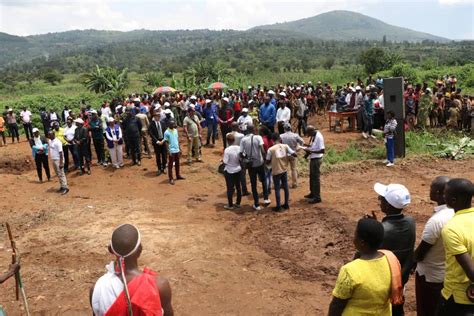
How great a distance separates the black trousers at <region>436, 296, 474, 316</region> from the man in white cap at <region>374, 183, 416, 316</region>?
362mm

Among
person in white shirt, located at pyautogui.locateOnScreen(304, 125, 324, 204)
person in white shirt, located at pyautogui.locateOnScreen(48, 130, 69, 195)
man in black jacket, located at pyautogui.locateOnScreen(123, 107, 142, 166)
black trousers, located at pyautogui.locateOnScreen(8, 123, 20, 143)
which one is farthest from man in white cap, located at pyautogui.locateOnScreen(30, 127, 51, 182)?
black trousers, located at pyautogui.locateOnScreen(8, 123, 20, 143)

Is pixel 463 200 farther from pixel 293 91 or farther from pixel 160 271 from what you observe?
pixel 293 91

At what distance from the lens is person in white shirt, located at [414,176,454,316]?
346 cm

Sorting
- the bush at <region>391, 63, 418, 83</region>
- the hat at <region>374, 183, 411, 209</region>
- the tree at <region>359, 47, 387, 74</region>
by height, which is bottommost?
the hat at <region>374, 183, 411, 209</region>

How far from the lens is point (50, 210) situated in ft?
30.8

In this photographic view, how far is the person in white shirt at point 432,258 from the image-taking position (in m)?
3.46

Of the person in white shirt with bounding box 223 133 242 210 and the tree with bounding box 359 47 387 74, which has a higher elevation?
the tree with bounding box 359 47 387 74

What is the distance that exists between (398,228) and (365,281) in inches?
39.7

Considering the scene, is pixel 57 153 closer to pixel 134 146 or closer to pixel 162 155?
pixel 134 146

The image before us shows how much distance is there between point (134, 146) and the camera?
12.4 metres

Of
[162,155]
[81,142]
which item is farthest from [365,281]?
[81,142]

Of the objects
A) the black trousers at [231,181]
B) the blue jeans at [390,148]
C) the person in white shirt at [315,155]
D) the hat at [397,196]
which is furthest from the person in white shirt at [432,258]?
the blue jeans at [390,148]

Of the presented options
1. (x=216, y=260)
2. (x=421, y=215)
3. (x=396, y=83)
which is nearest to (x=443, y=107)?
(x=396, y=83)

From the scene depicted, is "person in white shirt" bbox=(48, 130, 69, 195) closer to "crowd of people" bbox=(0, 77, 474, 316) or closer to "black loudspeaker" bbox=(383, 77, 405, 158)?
"crowd of people" bbox=(0, 77, 474, 316)
